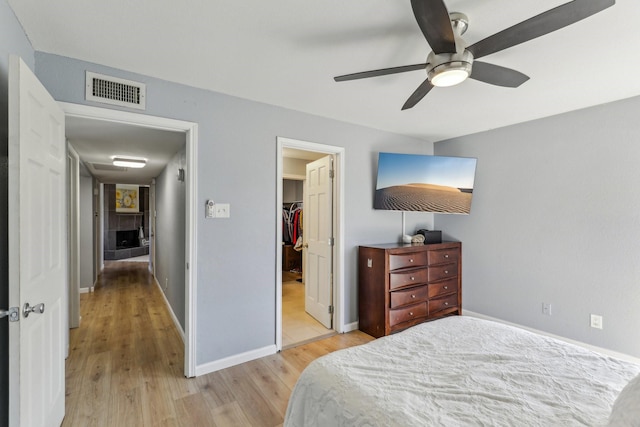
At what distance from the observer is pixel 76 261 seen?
3.27 metres

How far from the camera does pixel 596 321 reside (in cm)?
271

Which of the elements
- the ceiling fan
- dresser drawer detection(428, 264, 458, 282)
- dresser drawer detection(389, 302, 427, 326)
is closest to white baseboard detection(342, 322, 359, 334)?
dresser drawer detection(389, 302, 427, 326)

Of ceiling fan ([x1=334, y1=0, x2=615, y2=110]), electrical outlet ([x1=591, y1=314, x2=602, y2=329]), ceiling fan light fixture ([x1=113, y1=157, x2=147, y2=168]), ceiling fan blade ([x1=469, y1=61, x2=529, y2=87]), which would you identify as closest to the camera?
ceiling fan ([x1=334, y1=0, x2=615, y2=110])

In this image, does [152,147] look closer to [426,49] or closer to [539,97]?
[426,49]

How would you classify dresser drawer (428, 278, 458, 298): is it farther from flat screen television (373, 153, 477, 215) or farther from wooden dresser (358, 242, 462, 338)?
flat screen television (373, 153, 477, 215)

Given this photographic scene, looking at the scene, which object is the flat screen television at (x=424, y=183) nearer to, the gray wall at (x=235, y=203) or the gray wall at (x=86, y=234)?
the gray wall at (x=235, y=203)

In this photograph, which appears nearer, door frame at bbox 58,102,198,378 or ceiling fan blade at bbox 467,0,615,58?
ceiling fan blade at bbox 467,0,615,58

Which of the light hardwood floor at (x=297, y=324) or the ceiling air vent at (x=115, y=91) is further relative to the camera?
the light hardwood floor at (x=297, y=324)

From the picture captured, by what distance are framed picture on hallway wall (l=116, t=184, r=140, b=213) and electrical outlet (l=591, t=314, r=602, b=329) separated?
9887 mm

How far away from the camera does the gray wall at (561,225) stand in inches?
101

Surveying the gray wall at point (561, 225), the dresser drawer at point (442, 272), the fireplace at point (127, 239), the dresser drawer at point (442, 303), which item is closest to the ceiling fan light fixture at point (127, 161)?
the dresser drawer at point (442, 272)

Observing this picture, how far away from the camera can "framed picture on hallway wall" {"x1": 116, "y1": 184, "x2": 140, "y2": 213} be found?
8117 mm

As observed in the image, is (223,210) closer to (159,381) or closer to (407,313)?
(159,381)

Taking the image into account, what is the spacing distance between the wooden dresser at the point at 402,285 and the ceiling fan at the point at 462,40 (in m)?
1.82
